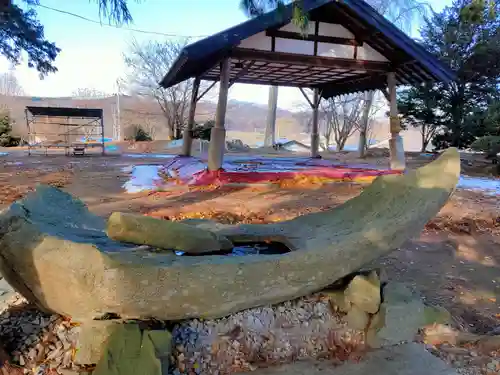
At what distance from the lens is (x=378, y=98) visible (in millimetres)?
25344

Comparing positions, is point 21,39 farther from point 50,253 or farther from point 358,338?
point 358,338

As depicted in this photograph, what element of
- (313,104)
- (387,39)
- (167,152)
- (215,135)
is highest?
(387,39)

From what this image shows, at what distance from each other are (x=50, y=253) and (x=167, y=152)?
18473mm

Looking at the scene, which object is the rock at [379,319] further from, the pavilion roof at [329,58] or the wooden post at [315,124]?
the wooden post at [315,124]

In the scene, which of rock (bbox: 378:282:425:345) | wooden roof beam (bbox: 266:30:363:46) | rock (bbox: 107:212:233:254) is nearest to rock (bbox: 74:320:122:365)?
rock (bbox: 107:212:233:254)

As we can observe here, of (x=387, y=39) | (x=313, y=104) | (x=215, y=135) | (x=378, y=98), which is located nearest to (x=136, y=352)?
(x=215, y=135)

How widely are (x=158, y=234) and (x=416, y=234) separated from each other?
1.93 m

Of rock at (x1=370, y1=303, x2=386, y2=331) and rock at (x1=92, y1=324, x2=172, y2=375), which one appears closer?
rock at (x1=92, y1=324, x2=172, y2=375)

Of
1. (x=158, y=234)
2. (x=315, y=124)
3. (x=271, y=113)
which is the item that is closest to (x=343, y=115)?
(x=271, y=113)

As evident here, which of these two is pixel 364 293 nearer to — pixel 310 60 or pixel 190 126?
pixel 310 60

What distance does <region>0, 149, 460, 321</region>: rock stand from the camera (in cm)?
239

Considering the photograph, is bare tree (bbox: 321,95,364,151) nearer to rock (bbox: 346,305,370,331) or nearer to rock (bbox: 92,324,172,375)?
rock (bbox: 346,305,370,331)

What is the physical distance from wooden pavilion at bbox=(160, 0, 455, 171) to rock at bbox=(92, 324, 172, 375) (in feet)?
19.9

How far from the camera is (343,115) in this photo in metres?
23.8
